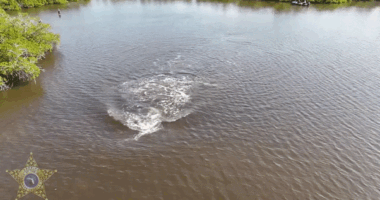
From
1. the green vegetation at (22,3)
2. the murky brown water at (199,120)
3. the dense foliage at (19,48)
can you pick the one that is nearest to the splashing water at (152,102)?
the murky brown water at (199,120)

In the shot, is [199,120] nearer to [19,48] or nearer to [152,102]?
[152,102]

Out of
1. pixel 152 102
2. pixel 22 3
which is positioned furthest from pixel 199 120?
pixel 22 3

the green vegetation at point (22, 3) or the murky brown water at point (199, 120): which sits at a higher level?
the green vegetation at point (22, 3)

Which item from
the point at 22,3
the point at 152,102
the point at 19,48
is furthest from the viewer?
the point at 22,3

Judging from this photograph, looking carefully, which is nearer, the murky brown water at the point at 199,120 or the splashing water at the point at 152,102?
the murky brown water at the point at 199,120

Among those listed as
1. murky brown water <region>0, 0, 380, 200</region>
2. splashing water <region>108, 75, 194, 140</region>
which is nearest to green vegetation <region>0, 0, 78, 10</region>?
murky brown water <region>0, 0, 380, 200</region>

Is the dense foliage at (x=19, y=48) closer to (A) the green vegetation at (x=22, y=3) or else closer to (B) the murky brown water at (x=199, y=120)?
(B) the murky brown water at (x=199, y=120)
